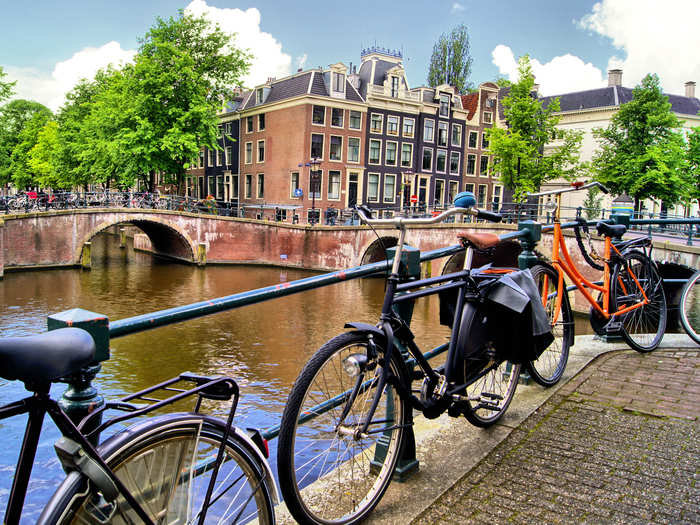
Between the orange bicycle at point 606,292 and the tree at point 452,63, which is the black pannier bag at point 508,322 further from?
the tree at point 452,63

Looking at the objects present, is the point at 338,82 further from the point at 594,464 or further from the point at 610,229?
the point at 594,464

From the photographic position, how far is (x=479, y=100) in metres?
38.1

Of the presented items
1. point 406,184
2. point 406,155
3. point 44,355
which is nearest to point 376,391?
point 44,355

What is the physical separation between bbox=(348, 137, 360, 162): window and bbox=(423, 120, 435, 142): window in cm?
503

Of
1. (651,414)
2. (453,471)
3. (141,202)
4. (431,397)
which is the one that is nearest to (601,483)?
(453,471)

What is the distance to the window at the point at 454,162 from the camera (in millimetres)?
36750

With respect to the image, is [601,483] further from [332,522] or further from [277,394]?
[277,394]

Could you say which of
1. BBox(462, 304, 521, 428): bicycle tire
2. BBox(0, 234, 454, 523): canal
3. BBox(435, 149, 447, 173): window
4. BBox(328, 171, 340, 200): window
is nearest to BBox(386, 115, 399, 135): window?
BBox(435, 149, 447, 173): window

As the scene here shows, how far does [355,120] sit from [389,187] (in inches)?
178

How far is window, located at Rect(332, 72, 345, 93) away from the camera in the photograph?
31828mm

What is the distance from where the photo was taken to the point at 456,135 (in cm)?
3700

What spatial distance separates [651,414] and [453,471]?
1467mm

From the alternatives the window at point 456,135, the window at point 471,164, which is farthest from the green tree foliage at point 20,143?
the window at point 471,164

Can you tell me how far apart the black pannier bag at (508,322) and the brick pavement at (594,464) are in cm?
47
